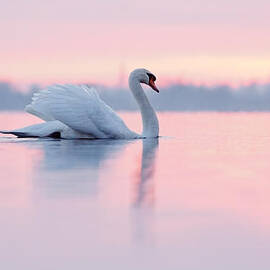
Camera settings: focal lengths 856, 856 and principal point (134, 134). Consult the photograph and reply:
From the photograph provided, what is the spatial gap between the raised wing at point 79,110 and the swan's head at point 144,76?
2.03 metres

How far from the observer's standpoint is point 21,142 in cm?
1805

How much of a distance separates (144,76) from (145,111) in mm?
1075

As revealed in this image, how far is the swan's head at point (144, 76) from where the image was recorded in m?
20.4

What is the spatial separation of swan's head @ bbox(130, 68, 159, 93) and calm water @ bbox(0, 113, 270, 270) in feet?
19.1

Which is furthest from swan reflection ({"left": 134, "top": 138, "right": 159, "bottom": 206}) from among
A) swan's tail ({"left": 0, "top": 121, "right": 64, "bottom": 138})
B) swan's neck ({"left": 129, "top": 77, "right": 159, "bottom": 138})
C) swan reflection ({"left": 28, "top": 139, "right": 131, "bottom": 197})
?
swan's tail ({"left": 0, "top": 121, "right": 64, "bottom": 138})

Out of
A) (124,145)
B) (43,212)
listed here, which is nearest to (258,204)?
(43,212)

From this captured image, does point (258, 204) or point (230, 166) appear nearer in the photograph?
point (258, 204)

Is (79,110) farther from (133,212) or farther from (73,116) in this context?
(133,212)

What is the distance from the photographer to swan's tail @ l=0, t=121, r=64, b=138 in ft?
59.1

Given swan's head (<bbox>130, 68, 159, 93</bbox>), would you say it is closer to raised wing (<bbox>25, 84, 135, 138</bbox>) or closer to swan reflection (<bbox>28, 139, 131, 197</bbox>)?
raised wing (<bbox>25, 84, 135, 138</bbox>)

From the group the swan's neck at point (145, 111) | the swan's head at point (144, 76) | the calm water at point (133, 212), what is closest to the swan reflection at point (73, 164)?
the calm water at point (133, 212)

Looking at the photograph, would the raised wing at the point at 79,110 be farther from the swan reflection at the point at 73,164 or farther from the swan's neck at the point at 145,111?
the swan's neck at the point at 145,111

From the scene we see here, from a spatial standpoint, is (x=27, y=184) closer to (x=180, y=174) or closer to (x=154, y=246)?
(x=180, y=174)

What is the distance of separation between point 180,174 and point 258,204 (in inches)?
120
